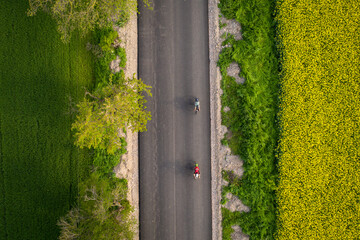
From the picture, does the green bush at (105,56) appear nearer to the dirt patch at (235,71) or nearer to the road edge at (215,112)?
the road edge at (215,112)

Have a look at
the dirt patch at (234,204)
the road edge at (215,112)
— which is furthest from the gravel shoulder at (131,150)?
the dirt patch at (234,204)

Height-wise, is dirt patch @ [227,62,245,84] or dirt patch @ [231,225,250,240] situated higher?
dirt patch @ [227,62,245,84]

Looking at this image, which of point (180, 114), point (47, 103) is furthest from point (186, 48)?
point (47, 103)

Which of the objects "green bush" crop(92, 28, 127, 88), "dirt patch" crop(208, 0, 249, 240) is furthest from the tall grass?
"green bush" crop(92, 28, 127, 88)

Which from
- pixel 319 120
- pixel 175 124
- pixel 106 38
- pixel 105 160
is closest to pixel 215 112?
pixel 175 124

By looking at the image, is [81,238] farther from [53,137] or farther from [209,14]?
[209,14]

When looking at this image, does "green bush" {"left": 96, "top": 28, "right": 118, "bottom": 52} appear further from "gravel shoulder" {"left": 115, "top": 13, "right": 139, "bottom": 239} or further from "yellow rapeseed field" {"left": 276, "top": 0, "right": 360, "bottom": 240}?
"yellow rapeseed field" {"left": 276, "top": 0, "right": 360, "bottom": 240}
